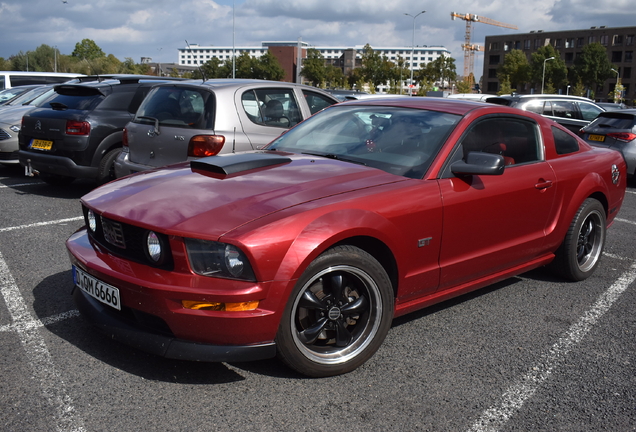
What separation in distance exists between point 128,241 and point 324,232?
1035mm

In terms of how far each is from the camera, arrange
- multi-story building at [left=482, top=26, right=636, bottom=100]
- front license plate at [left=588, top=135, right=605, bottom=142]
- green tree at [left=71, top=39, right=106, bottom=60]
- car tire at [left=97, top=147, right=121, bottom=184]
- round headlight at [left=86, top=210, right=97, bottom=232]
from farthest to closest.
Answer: green tree at [left=71, top=39, right=106, bottom=60] < multi-story building at [left=482, top=26, right=636, bottom=100] < front license plate at [left=588, top=135, right=605, bottom=142] < car tire at [left=97, top=147, right=121, bottom=184] < round headlight at [left=86, top=210, right=97, bottom=232]

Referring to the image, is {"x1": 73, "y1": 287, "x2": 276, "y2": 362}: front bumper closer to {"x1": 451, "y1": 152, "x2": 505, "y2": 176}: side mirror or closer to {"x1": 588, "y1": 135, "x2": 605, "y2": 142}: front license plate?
{"x1": 451, "y1": 152, "x2": 505, "y2": 176}: side mirror

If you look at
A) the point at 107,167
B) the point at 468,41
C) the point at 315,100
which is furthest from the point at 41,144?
the point at 468,41

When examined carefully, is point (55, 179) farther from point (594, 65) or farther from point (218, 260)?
point (594, 65)

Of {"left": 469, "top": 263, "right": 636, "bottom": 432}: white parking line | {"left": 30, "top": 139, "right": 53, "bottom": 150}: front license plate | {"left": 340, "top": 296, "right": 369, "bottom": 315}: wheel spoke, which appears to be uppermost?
{"left": 30, "top": 139, "right": 53, "bottom": 150}: front license plate

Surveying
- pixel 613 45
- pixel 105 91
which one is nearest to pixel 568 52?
pixel 613 45

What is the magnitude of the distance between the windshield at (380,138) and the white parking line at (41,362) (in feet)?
6.88

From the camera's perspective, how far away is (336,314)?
127 inches

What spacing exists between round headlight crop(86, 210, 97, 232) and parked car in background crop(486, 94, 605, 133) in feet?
39.9

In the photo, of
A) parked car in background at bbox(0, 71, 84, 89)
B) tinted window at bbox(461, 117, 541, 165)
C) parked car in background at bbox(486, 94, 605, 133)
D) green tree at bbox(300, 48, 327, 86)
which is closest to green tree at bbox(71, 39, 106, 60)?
green tree at bbox(300, 48, 327, 86)

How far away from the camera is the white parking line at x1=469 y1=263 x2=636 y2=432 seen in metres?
2.88

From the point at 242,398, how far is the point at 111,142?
20.3ft

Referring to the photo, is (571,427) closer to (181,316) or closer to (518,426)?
(518,426)

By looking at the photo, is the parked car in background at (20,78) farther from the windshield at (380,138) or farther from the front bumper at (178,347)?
the front bumper at (178,347)
